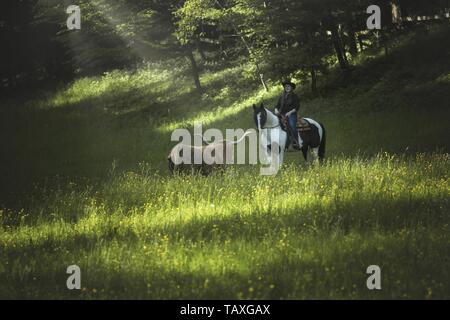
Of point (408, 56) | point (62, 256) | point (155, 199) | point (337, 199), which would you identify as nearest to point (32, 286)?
point (62, 256)

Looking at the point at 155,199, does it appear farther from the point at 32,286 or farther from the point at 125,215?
the point at 32,286

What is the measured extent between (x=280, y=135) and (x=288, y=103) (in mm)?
947

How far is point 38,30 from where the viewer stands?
35938 mm

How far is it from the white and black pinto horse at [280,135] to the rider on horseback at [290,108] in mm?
188

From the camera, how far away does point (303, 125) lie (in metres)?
14.1

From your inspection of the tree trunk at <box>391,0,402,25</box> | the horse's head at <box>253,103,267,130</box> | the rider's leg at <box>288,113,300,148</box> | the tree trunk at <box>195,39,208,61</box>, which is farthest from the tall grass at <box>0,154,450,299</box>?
the tree trunk at <box>195,39,208,61</box>

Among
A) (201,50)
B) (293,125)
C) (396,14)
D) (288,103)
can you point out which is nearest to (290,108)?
(288,103)

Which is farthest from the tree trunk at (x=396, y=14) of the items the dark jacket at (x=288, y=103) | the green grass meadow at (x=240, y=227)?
the dark jacket at (x=288, y=103)

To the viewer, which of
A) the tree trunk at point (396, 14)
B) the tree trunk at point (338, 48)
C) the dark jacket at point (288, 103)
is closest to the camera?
the dark jacket at point (288, 103)

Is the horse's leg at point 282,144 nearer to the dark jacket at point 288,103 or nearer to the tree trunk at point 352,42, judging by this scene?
the dark jacket at point 288,103

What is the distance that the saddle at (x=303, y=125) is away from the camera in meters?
14.0

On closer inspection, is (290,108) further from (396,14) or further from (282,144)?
(396,14)

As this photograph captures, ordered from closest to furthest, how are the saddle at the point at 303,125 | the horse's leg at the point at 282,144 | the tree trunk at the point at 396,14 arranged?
the horse's leg at the point at 282,144 → the saddle at the point at 303,125 → the tree trunk at the point at 396,14
